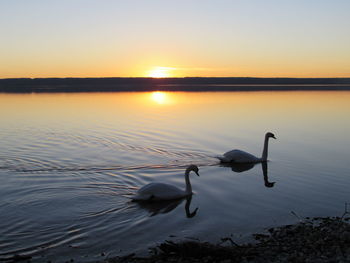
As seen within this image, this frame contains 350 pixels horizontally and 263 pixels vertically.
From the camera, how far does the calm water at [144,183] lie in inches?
365

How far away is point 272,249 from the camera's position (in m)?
8.21

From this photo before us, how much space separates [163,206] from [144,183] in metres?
2.22

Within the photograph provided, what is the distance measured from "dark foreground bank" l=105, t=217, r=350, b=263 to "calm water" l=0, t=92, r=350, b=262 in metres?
0.59

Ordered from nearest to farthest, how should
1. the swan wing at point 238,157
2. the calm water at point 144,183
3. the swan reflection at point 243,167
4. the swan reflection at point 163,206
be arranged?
the calm water at point 144,183, the swan reflection at point 163,206, the swan reflection at point 243,167, the swan wing at point 238,157

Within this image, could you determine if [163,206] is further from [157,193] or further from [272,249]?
[272,249]

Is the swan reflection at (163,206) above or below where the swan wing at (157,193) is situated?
below

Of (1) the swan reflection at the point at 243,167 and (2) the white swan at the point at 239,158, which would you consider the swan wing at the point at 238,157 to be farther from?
(1) the swan reflection at the point at 243,167

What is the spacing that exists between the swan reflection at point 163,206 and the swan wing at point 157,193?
107 mm

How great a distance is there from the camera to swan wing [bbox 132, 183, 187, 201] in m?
11.4

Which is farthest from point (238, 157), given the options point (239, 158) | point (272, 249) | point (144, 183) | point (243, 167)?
point (272, 249)

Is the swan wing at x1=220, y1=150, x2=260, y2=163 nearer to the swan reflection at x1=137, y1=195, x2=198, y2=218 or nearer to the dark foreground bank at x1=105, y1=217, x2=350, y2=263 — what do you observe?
the swan reflection at x1=137, y1=195, x2=198, y2=218

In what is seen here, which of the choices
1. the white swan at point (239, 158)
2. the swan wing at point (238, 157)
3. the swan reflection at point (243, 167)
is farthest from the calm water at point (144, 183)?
the swan wing at point (238, 157)

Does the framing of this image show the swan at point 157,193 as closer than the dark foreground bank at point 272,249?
No

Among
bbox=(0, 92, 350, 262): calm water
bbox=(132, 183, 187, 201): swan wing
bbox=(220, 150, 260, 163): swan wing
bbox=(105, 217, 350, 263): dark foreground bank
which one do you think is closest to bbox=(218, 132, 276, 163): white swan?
bbox=(220, 150, 260, 163): swan wing
